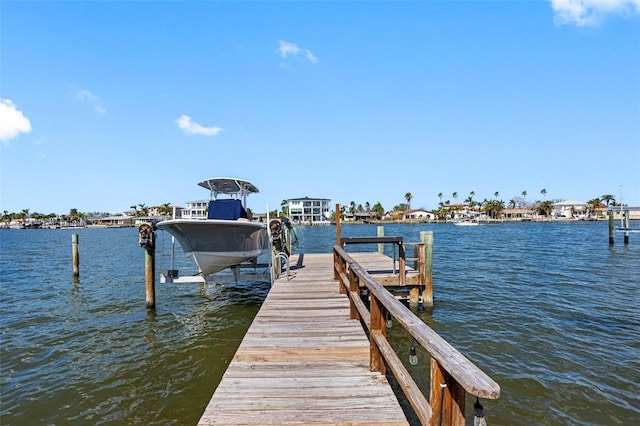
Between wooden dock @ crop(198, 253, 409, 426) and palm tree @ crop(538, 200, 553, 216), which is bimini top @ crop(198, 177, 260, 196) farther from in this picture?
palm tree @ crop(538, 200, 553, 216)

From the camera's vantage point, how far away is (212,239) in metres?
10.3

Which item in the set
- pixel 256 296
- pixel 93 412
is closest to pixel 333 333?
pixel 93 412

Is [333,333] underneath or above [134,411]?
above

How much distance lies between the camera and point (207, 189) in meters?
12.8

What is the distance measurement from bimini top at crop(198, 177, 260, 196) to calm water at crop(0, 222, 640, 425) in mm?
3840

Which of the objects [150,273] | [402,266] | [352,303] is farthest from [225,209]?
[352,303]

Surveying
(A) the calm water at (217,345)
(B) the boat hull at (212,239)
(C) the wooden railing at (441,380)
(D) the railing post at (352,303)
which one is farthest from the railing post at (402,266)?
(C) the wooden railing at (441,380)

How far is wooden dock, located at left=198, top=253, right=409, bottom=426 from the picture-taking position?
3.07m

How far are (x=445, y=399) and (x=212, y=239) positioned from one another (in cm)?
916

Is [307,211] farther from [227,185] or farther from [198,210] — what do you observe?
[227,185]

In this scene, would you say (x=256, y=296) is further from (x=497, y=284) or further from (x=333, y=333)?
(x=497, y=284)

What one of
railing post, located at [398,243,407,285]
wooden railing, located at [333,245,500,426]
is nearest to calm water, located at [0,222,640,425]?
railing post, located at [398,243,407,285]

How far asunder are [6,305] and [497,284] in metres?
19.1

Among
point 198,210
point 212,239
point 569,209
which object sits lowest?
point 212,239
